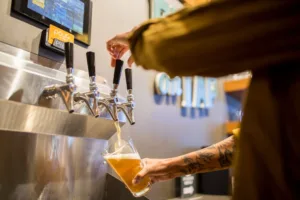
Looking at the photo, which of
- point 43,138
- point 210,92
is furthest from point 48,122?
point 210,92

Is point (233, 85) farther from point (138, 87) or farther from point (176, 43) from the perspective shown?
point (176, 43)

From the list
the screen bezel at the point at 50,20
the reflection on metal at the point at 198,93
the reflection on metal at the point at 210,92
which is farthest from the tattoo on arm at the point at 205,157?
the reflection on metal at the point at 210,92

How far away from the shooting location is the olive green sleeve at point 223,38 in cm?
47

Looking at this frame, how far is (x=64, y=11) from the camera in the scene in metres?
1.22

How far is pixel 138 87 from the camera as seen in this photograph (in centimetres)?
164

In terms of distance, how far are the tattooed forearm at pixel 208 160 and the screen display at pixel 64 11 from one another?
671 mm

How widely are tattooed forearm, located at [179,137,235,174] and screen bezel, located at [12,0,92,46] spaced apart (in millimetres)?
642

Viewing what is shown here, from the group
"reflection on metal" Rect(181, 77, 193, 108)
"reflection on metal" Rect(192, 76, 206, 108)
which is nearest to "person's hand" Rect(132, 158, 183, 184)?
"reflection on metal" Rect(181, 77, 193, 108)

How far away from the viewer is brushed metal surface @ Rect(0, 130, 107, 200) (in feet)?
3.24

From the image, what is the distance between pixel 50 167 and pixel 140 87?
0.69 m

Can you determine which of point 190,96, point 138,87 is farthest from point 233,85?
point 138,87

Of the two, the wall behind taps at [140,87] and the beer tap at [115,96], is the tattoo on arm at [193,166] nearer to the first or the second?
the beer tap at [115,96]

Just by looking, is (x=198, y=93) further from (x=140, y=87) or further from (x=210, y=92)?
(x=140, y=87)

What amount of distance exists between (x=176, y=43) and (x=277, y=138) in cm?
22
